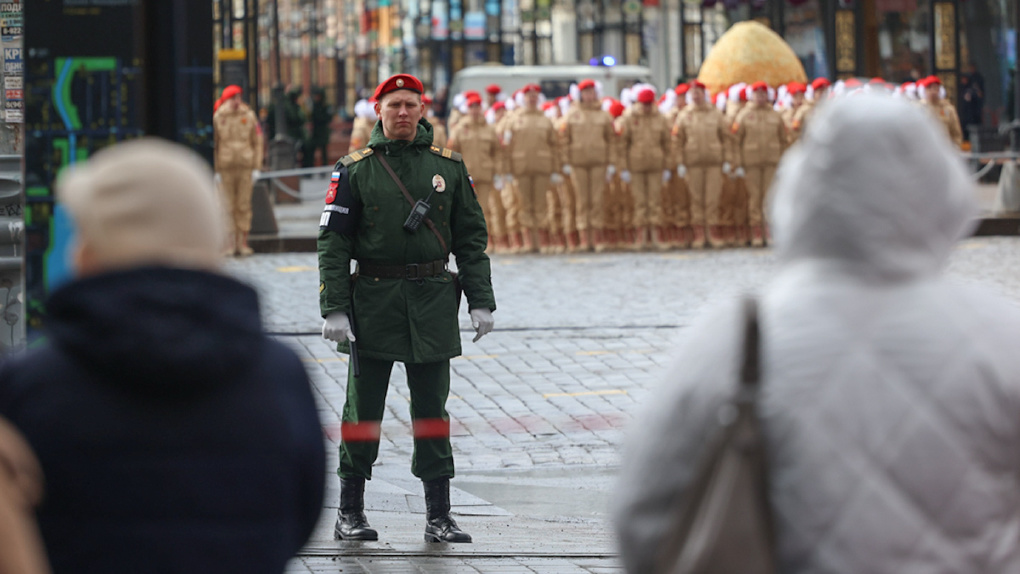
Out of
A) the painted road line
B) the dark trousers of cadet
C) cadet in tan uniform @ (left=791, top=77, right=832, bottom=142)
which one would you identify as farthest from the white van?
the dark trousers of cadet

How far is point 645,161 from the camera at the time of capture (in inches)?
851

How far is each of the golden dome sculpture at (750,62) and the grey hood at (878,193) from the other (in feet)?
79.9

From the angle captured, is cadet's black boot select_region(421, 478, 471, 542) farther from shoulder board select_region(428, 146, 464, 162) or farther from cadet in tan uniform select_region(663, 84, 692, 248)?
cadet in tan uniform select_region(663, 84, 692, 248)

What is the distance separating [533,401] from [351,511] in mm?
3389

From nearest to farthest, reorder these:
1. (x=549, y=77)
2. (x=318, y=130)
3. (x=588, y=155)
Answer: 1. (x=588, y=155)
2. (x=549, y=77)
3. (x=318, y=130)

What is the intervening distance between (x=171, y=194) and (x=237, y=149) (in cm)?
1824

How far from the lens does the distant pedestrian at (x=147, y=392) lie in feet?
7.65

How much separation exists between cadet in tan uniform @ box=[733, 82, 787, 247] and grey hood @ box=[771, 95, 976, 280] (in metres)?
19.5

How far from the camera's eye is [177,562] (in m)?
2.44

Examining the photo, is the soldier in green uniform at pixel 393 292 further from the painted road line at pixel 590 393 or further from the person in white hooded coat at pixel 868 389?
the person in white hooded coat at pixel 868 389

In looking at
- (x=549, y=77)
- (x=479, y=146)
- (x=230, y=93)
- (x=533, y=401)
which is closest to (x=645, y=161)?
(x=479, y=146)

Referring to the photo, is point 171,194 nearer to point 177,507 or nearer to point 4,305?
point 177,507

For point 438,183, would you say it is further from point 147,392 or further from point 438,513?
point 147,392

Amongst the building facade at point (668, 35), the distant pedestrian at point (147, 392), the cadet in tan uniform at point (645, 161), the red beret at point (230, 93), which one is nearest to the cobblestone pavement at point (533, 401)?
the distant pedestrian at point (147, 392)
